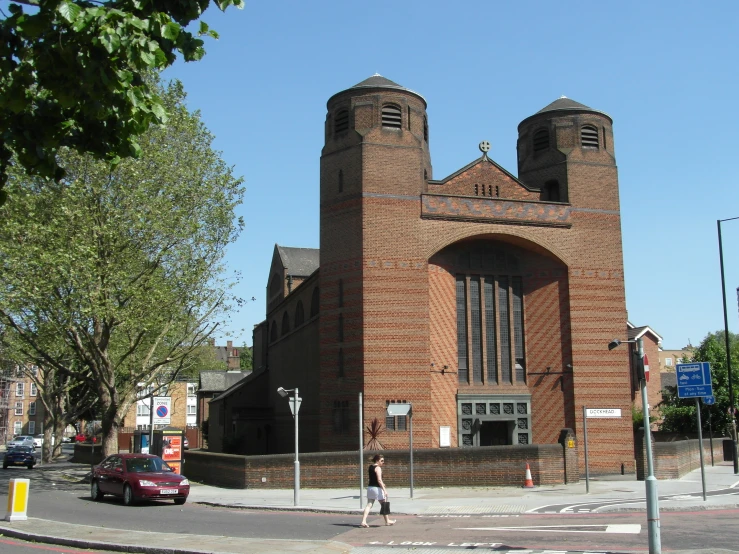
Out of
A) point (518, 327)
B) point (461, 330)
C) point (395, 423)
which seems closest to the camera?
point (395, 423)

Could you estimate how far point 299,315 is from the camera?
42312 mm

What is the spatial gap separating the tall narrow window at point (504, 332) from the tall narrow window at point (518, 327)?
0.31 metres

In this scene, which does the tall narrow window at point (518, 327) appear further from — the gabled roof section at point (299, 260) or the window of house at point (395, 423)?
the gabled roof section at point (299, 260)

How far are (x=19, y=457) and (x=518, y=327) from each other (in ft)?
85.7

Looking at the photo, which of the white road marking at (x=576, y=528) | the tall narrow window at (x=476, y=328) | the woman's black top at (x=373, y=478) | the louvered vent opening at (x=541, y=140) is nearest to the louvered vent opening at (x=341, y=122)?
the tall narrow window at (x=476, y=328)

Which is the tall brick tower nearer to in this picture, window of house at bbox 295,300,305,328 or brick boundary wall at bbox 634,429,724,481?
brick boundary wall at bbox 634,429,724,481

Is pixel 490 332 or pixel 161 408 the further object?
pixel 490 332

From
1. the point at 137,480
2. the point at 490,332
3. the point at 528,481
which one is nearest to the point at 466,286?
the point at 490,332

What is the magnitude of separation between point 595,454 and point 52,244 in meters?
22.2

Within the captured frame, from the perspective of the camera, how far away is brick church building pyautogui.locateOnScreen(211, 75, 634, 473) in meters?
29.7

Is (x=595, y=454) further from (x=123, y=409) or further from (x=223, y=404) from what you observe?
(x=223, y=404)

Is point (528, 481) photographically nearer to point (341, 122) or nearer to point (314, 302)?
point (314, 302)

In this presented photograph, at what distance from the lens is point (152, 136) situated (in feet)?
90.2

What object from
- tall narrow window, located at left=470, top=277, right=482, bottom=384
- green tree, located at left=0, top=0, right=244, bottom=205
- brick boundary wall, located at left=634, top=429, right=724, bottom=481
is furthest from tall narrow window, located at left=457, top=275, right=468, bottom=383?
green tree, located at left=0, top=0, right=244, bottom=205
